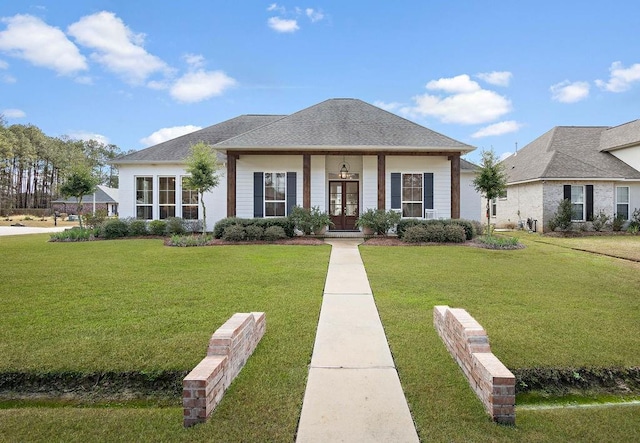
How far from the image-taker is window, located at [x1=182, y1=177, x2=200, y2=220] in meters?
17.1

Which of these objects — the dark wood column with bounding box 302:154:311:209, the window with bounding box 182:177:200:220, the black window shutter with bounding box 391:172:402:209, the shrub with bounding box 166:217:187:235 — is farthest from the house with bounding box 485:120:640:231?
the shrub with bounding box 166:217:187:235

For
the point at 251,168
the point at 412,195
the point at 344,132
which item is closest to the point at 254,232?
the point at 251,168

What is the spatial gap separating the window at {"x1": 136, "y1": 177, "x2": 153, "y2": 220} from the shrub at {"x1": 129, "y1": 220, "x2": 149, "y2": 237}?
1.08m

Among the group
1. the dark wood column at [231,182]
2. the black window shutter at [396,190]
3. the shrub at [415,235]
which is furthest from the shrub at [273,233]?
the black window shutter at [396,190]

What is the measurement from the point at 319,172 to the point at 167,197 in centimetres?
779

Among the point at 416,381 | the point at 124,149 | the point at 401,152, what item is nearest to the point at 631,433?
the point at 416,381

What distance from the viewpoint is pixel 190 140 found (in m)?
18.5

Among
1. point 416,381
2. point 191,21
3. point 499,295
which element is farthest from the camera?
point 191,21

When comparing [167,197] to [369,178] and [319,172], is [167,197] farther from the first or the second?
[369,178]

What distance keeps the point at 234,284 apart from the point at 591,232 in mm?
19177

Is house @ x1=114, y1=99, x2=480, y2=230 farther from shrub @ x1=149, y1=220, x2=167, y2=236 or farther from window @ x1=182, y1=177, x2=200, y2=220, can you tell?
shrub @ x1=149, y1=220, x2=167, y2=236

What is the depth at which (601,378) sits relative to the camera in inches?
134

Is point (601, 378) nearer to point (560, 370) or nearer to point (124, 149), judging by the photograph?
point (560, 370)

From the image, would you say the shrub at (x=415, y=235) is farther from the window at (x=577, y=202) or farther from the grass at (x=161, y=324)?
the window at (x=577, y=202)
